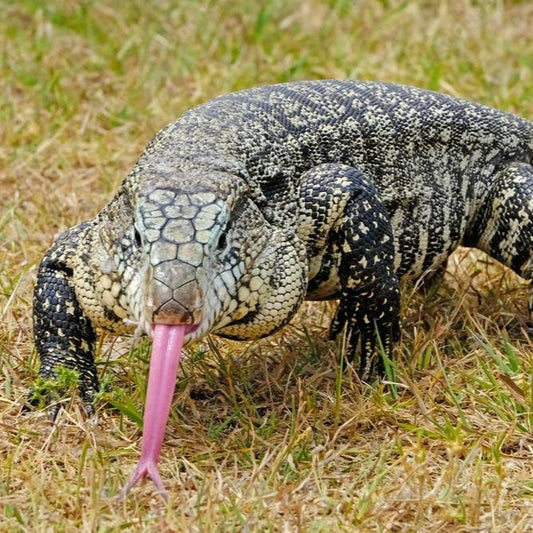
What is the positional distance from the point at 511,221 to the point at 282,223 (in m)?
1.49

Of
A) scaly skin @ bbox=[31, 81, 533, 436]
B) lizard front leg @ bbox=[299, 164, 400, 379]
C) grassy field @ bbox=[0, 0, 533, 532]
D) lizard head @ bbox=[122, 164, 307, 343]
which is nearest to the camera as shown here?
lizard head @ bbox=[122, 164, 307, 343]

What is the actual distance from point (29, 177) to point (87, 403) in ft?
10.4

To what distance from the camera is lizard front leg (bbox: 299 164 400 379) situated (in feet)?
18.2

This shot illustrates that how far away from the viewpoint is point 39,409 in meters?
5.56

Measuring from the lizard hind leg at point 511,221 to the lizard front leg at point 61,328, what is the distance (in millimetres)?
2229

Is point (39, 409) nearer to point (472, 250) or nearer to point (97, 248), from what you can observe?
point (97, 248)

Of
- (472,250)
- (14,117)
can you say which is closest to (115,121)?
(14,117)

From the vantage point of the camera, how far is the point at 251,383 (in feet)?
19.4

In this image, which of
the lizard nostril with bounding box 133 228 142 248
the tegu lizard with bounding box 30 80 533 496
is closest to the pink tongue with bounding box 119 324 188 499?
the tegu lizard with bounding box 30 80 533 496

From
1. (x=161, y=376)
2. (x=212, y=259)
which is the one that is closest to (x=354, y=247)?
(x=212, y=259)

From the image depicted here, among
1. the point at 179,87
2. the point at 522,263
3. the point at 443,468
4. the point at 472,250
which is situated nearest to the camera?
the point at 443,468

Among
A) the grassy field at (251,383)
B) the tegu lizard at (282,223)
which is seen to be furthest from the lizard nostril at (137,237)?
the grassy field at (251,383)

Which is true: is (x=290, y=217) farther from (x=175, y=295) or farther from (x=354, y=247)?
(x=175, y=295)

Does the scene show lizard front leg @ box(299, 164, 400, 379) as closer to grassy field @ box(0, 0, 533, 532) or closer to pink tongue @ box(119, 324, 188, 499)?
grassy field @ box(0, 0, 533, 532)
